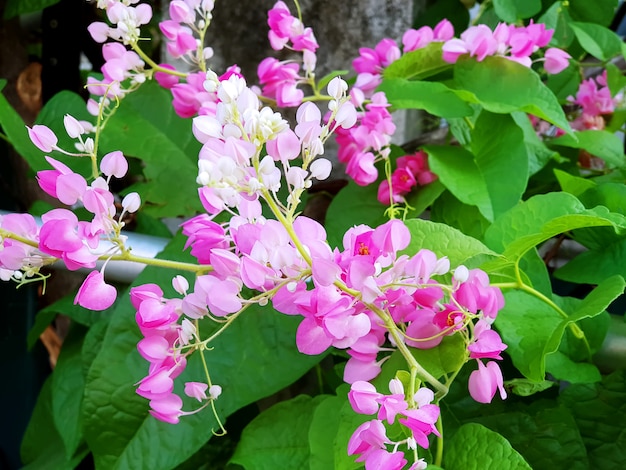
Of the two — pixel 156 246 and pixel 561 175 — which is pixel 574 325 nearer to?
pixel 561 175

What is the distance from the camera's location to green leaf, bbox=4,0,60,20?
0.64 metres

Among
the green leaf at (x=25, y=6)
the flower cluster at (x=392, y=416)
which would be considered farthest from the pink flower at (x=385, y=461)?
the green leaf at (x=25, y=6)

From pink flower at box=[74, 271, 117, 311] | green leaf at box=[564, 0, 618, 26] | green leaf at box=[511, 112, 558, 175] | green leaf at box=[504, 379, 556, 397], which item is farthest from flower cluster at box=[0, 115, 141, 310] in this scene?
green leaf at box=[564, 0, 618, 26]

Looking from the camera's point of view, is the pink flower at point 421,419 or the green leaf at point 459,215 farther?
the green leaf at point 459,215

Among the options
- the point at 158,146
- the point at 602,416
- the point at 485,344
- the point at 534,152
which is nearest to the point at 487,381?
the point at 485,344

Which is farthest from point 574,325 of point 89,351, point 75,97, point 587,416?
point 75,97

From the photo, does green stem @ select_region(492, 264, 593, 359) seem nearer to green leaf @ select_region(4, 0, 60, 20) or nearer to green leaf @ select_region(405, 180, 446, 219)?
green leaf @ select_region(405, 180, 446, 219)

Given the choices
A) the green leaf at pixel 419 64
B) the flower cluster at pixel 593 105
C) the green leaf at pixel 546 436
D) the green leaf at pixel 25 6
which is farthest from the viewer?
the green leaf at pixel 25 6

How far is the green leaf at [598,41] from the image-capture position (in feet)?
1.68

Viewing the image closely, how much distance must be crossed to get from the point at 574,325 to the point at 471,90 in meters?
0.18

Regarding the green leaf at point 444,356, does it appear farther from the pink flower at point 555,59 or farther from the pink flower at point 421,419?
the pink flower at point 555,59

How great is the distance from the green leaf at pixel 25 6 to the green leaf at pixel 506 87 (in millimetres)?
460

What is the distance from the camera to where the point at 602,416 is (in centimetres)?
33

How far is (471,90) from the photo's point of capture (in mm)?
401
